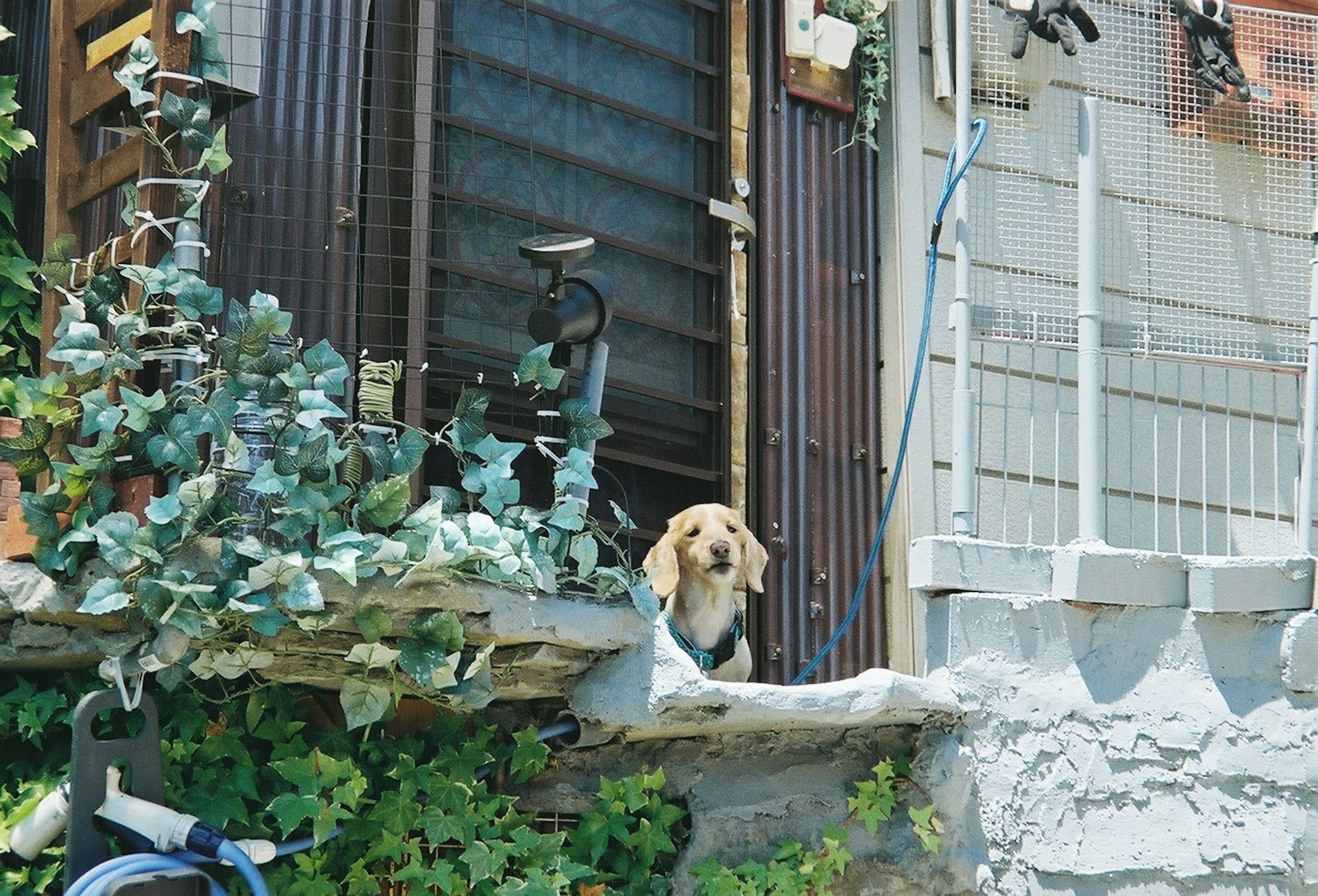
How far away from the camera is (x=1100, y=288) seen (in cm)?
608

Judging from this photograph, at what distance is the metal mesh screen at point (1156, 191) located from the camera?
6.26 m

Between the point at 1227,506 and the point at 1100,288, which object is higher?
the point at 1100,288

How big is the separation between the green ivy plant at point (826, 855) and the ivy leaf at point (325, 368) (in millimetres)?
1976

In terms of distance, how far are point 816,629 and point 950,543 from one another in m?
1.33

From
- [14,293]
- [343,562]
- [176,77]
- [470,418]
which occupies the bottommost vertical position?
[343,562]

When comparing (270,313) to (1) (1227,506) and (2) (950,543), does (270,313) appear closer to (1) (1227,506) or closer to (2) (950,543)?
(2) (950,543)

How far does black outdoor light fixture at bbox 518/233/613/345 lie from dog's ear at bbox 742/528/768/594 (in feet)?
3.48

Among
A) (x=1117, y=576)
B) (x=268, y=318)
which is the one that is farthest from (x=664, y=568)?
(x=268, y=318)

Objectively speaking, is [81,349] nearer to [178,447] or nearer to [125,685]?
[178,447]

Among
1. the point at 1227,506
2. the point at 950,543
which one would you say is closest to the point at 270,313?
the point at 950,543

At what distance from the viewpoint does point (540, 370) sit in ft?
17.7

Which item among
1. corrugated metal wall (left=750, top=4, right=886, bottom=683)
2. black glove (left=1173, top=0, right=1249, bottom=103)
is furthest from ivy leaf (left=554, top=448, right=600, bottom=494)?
black glove (left=1173, top=0, right=1249, bottom=103)

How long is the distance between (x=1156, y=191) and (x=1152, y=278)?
34 cm

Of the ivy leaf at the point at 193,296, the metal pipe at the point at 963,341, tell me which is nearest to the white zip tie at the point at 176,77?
the ivy leaf at the point at 193,296
